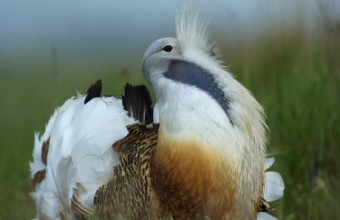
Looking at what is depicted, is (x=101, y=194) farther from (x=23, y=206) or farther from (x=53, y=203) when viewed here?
(x=23, y=206)

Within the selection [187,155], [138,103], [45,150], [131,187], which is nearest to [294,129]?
[138,103]

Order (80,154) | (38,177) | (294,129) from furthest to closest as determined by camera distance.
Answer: (294,129) < (38,177) < (80,154)

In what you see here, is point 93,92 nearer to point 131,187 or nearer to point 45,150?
point 45,150

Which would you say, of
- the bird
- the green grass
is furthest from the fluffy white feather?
the green grass

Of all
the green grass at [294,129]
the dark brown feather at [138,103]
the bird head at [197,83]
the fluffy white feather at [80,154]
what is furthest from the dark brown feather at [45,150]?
the bird head at [197,83]

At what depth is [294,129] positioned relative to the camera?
16.8ft

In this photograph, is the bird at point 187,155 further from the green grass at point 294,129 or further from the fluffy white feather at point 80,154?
the green grass at point 294,129

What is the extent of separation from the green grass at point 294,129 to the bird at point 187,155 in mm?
323

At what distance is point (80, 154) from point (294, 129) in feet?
4.28

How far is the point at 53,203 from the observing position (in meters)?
4.30

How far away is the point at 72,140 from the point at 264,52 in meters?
2.02

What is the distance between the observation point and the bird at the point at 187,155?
3.68m

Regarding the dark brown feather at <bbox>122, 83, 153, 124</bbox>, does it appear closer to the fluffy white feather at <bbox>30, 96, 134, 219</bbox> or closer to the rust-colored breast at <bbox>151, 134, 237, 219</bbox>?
the fluffy white feather at <bbox>30, 96, 134, 219</bbox>

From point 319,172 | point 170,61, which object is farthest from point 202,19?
point 319,172
